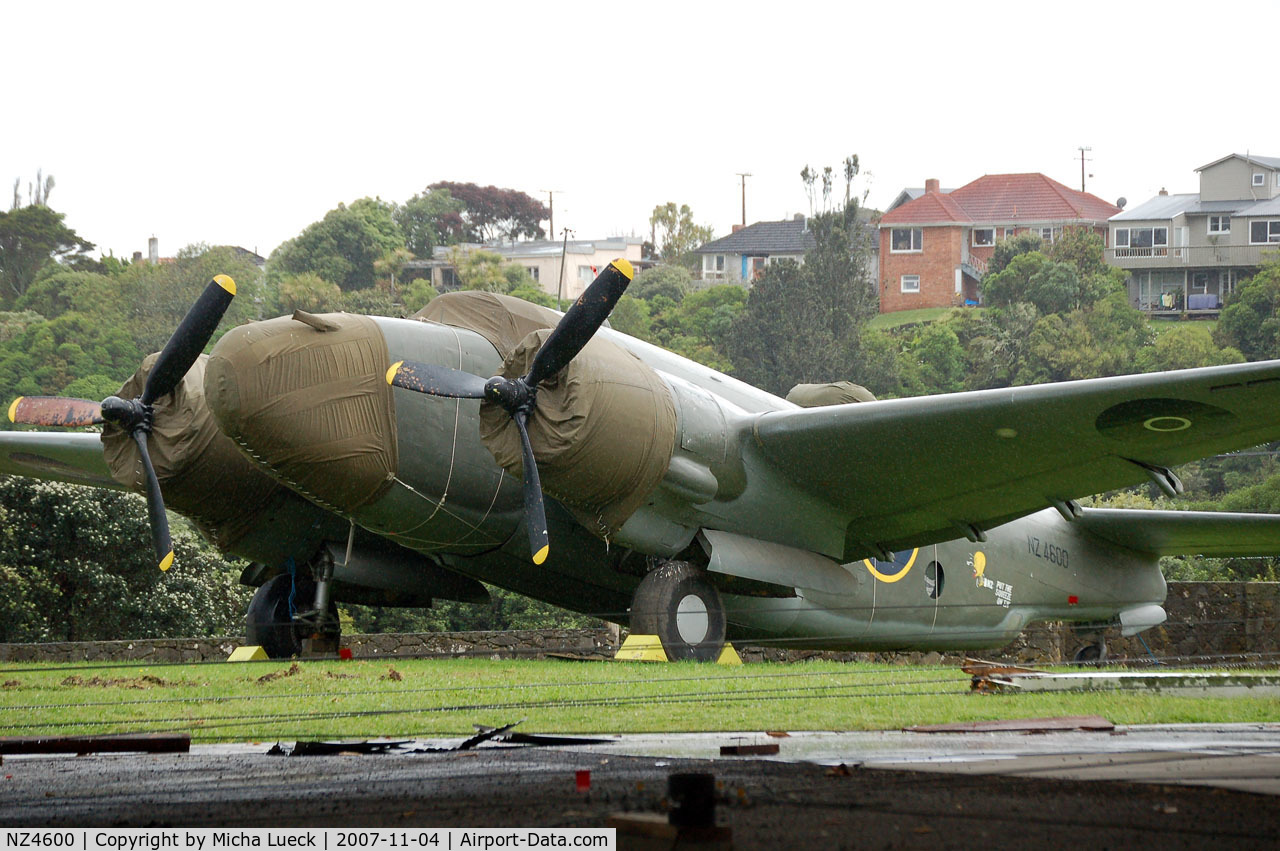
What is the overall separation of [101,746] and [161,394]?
7166 millimetres

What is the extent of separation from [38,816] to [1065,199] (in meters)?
112

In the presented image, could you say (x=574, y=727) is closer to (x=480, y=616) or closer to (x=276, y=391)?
(x=276, y=391)

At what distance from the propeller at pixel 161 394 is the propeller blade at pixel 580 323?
11.2ft

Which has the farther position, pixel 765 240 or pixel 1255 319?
pixel 765 240

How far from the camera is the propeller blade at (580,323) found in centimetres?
1188

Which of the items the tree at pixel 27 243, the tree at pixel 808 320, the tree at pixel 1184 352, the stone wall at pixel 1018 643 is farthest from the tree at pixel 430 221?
the stone wall at pixel 1018 643

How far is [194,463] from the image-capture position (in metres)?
14.4

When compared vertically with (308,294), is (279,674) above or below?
below

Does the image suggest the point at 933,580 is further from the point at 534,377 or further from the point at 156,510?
the point at 156,510

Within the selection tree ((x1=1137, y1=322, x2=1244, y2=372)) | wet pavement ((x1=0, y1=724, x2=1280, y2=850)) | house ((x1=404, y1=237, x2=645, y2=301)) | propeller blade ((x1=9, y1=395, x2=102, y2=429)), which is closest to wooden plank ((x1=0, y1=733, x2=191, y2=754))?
wet pavement ((x1=0, y1=724, x2=1280, y2=850))

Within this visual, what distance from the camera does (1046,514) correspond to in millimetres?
19438

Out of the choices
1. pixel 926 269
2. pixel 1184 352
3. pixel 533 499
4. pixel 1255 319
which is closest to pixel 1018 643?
pixel 533 499

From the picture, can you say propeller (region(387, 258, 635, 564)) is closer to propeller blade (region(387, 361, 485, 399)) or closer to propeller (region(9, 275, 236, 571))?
propeller blade (region(387, 361, 485, 399))

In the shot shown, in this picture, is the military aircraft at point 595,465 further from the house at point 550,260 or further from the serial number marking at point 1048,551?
the house at point 550,260
